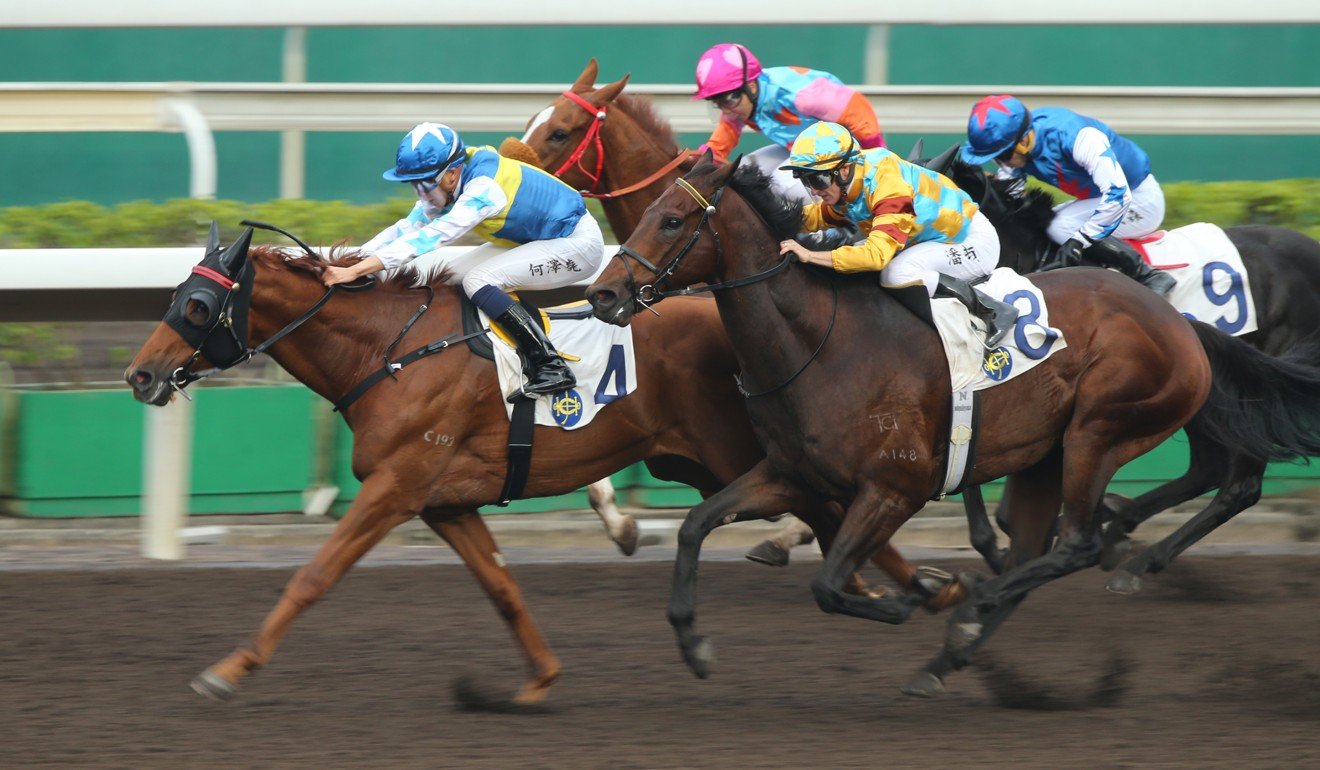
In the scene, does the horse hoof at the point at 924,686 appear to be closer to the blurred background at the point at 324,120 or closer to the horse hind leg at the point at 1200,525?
the horse hind leg at the point at 1200,525

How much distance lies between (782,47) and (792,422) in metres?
6.60

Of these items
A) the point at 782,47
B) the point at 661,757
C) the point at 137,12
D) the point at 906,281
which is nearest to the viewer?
the point at 661,757

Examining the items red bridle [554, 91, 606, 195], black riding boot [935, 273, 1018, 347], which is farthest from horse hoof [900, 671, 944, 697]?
red bridle [554, 91, 606, 195]

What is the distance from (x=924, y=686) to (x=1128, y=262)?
2.09 m

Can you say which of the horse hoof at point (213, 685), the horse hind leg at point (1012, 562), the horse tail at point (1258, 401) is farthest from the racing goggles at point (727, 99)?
the horse hoof at point (213, 685)

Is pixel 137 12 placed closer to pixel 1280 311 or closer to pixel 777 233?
pixel 777 233

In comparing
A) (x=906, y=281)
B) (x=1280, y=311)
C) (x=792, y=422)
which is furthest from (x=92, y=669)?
(x=1280, y=311)

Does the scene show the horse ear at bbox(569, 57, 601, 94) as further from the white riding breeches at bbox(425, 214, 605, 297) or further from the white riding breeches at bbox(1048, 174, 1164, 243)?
the white riding breeches at bbox(1048, 174, 1164, 243)

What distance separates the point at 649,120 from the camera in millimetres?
6582

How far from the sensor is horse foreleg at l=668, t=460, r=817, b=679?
5.06 m

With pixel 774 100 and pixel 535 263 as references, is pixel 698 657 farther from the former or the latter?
pixel 774 100

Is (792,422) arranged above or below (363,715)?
above

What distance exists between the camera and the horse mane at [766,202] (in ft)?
16.9

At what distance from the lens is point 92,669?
539 cm
